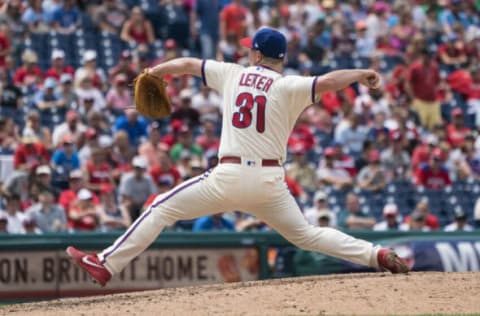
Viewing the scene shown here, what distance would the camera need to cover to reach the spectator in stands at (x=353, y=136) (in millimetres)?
16938

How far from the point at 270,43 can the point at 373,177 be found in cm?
790

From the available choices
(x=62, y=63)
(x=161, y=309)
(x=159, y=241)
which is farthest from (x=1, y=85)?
(x=161, y=309)

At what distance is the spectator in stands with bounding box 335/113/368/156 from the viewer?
55.6 ft

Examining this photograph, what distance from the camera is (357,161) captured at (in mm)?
16625

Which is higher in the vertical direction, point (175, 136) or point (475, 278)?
point (175, 136)

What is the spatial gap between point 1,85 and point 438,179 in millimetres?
Answer: 5883

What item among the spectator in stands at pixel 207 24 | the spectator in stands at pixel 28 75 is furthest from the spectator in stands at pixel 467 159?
the spectator in stands at pixel 28 75

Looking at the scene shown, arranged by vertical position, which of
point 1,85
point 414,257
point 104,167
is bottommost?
point 414,257

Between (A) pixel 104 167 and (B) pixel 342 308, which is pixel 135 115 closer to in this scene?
(A) pixel 104 167

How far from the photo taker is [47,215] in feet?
44.4

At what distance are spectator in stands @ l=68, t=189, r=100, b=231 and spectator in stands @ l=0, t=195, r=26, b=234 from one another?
577 mm

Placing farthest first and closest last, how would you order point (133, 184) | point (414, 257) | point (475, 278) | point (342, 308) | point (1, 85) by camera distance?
point (1, 85)
point (133, 184)
point (414, 257)
point (475, 278)
point (342, 308)

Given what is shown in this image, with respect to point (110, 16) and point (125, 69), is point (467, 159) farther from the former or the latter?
point (110, 16)

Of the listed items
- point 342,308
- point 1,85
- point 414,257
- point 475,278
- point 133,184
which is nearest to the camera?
point 342,308
